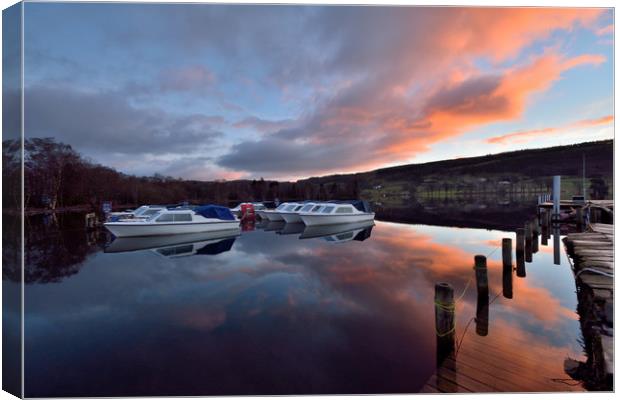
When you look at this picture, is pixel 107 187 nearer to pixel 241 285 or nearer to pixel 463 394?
pixel 241 285

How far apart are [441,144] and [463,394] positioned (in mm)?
7346

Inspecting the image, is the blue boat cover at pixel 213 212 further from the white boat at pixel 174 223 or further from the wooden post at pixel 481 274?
the wooden post at pixel 481 274

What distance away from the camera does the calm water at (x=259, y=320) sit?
483 cm

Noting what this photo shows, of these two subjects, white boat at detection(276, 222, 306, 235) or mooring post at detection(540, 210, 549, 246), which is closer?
mooring post at detection(540, 210, 549, 246)

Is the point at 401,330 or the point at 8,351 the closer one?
the point at 8,351

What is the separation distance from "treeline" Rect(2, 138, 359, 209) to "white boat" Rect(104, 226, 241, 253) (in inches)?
188

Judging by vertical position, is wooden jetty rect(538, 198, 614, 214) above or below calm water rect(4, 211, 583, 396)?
above

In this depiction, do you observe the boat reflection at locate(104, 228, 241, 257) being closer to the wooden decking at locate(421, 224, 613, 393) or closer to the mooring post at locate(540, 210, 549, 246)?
the wooden decking at locate(421, 224, 613, 393)

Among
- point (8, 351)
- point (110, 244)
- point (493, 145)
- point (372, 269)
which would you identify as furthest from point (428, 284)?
point (110, 244)

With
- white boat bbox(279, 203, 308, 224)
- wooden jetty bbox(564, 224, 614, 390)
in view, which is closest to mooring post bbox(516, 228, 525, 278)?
wooden jetty bbox(564, 224, 614, 390)

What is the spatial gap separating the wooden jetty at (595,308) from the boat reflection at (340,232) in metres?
11.2

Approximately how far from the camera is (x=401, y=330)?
21.0 ft

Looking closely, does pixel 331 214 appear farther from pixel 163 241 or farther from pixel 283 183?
pixel 283 183

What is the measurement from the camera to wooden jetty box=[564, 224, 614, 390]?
399 centimetres
